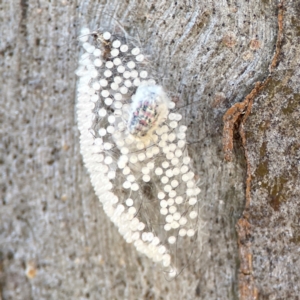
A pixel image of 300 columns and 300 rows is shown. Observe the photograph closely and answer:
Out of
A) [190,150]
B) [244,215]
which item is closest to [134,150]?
[190,150]

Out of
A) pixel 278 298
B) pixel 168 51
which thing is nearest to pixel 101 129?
pixel 168 51

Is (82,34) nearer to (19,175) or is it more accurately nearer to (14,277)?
(19,175)

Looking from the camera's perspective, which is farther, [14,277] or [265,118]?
[265,118]

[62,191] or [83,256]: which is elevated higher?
[62,191]

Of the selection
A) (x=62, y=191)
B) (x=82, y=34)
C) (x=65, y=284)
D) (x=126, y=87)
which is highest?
(x=82, y=34)

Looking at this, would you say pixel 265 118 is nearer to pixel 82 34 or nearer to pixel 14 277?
pixel 82 34
